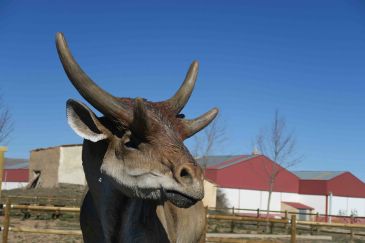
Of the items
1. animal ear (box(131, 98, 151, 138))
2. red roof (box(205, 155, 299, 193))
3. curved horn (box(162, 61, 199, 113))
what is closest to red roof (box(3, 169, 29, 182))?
red roof (box(205, 155, 299, 193))

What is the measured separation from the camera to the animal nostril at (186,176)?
296 cm

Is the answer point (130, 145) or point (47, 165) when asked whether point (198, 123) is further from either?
point (47, 165)

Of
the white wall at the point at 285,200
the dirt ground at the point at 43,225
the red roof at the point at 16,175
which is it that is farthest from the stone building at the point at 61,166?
the red roof at the point at 16,175

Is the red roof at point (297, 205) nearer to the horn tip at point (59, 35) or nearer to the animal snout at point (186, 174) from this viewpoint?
the horn tip at point (59, 35)

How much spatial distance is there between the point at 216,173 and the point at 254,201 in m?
5.61

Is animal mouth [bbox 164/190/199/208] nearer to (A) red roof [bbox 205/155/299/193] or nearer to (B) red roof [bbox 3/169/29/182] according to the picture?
→ (A) red roof [bbox 205/155/299/193]

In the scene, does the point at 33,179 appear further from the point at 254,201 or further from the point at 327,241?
the point at 327,241

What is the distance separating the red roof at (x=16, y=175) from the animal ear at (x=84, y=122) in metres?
59.7

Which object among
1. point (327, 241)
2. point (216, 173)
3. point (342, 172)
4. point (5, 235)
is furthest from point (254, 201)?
point (5, 235)

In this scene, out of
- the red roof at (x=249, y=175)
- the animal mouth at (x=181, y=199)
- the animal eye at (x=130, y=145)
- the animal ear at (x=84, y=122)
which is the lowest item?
the animal mouth at (x=181, y=199)

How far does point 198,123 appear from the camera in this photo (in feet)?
13.1

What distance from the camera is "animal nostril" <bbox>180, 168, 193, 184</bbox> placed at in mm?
2955

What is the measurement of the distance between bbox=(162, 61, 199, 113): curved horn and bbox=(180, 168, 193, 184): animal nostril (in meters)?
0.95

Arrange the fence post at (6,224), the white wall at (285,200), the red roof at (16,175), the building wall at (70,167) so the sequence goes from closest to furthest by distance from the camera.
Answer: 1. the fence post at (6,224)
2. the building wall at (70,167)
3. the white wall at (285,200)
4. the red roof at (16,175)
